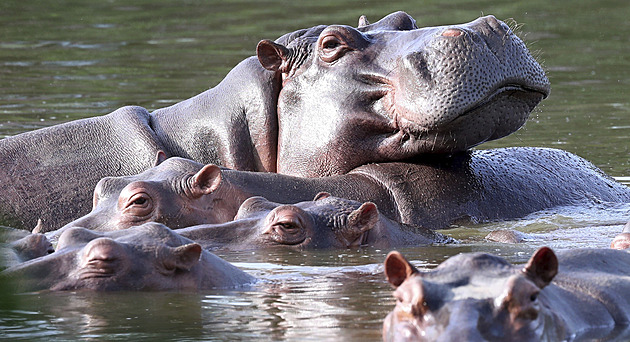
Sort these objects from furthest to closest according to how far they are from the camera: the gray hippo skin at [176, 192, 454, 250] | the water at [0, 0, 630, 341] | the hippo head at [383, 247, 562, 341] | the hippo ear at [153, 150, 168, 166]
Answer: the hippo ear at [153, 150, 168, 166]
the gray hippo skin at [176, 192, 454, 250]
the water at [0, 0, 630, 341]
the hippo head at [383, 247, 562, 341]

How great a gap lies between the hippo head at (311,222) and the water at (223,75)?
122 mm

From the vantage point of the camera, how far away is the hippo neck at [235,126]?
7.25 meters

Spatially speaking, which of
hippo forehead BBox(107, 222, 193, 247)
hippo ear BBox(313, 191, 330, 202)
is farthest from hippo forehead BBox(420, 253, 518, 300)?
hippo ear BBox(313, 191, 330, 202)

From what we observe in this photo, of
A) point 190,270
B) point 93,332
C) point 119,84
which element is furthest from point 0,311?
point 119,84

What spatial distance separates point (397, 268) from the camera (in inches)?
144

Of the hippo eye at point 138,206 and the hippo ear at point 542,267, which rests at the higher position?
the hippo ear at point 542,267

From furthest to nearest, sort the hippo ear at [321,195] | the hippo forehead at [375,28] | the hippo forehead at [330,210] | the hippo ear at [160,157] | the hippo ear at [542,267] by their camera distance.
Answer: the hippo forehead at [375,28] < the hippo ear at [160,157] < the hippo ear at [321,195] < the hippo forehead at [330,210] < the hippo ear at [542,267]

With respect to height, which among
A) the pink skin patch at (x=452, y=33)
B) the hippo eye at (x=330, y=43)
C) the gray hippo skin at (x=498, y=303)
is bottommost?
the gray hippo skin at (x=498, y=303)

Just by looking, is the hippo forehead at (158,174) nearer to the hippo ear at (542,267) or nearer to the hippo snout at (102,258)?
the hippo snout at (102,258)

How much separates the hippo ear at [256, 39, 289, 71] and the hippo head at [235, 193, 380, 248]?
1190mm

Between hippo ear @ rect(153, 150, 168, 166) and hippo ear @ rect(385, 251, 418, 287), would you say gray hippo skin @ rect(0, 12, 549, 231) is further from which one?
hippo ear @ rect(385, 251, 418, 287)

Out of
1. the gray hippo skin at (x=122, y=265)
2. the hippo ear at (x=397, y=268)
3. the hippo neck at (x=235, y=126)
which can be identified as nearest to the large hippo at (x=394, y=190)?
the hippo neck at (x=235, y=126)

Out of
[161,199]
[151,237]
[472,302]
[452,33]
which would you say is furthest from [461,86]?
[472,302]

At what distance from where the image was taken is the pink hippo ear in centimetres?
466
